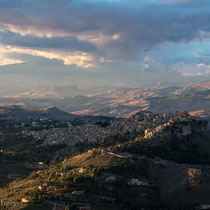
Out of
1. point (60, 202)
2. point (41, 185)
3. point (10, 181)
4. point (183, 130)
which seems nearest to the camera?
point (60, 202)

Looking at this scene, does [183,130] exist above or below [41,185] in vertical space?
above

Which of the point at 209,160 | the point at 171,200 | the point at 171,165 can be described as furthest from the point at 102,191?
the point at 209,160

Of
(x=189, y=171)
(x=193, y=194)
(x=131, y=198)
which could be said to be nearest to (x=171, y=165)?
(x=189, y=171)

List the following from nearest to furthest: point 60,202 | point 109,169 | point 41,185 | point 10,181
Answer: point 60,202 < point 41,185 < point 109,169 < point 10,181

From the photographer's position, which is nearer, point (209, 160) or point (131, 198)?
point (131, 198)

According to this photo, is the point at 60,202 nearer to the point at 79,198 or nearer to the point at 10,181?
the point at 79,198

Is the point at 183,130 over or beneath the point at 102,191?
over

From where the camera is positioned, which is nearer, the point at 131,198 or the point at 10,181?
the point at 131,198

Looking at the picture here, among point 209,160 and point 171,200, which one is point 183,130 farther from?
point 171,200

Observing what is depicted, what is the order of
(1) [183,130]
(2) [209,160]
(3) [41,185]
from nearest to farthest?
(3) [41,185] < (2) [209,160] < (1) [183,130]
